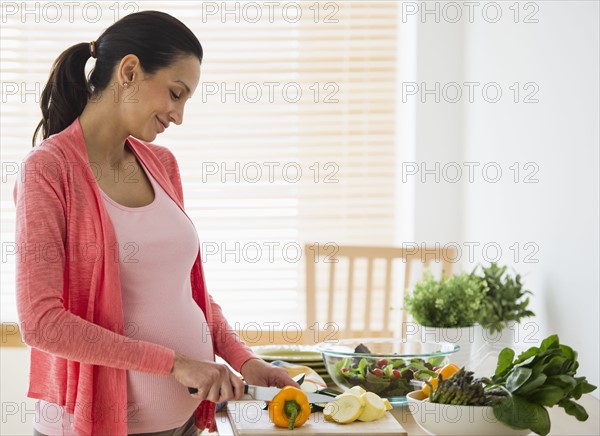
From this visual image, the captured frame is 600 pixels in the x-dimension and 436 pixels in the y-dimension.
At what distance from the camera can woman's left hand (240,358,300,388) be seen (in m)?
1.37

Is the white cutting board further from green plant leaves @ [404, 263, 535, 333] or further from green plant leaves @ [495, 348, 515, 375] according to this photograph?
green plant leaves @ [404, 263, 535, 333]

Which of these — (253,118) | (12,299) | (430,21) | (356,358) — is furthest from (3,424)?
(430,21)

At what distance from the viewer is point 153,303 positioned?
48.9 inches

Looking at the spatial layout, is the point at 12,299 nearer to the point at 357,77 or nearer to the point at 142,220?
the point at 357,77

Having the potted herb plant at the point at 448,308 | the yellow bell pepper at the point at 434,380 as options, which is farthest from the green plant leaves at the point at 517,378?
the potted herb plant at the point at 448,308

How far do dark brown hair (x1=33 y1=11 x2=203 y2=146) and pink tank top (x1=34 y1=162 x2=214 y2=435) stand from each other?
0.19 m

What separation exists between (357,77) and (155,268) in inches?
82.4

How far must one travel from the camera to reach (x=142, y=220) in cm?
124

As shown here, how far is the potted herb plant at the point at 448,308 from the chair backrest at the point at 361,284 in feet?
0.78

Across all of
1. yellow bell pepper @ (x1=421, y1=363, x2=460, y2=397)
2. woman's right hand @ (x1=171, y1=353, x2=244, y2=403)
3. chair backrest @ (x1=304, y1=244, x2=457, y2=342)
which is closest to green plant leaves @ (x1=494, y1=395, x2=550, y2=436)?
yellow bell pepper @ (x1=421, y1=363, x2=460, y2=397)

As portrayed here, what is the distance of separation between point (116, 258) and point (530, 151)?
4.53 ft

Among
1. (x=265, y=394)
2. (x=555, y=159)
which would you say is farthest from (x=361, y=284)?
(x=265, y=394)

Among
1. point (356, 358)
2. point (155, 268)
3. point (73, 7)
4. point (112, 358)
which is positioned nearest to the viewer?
point (112, 358)

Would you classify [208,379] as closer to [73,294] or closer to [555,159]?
[73,294]
